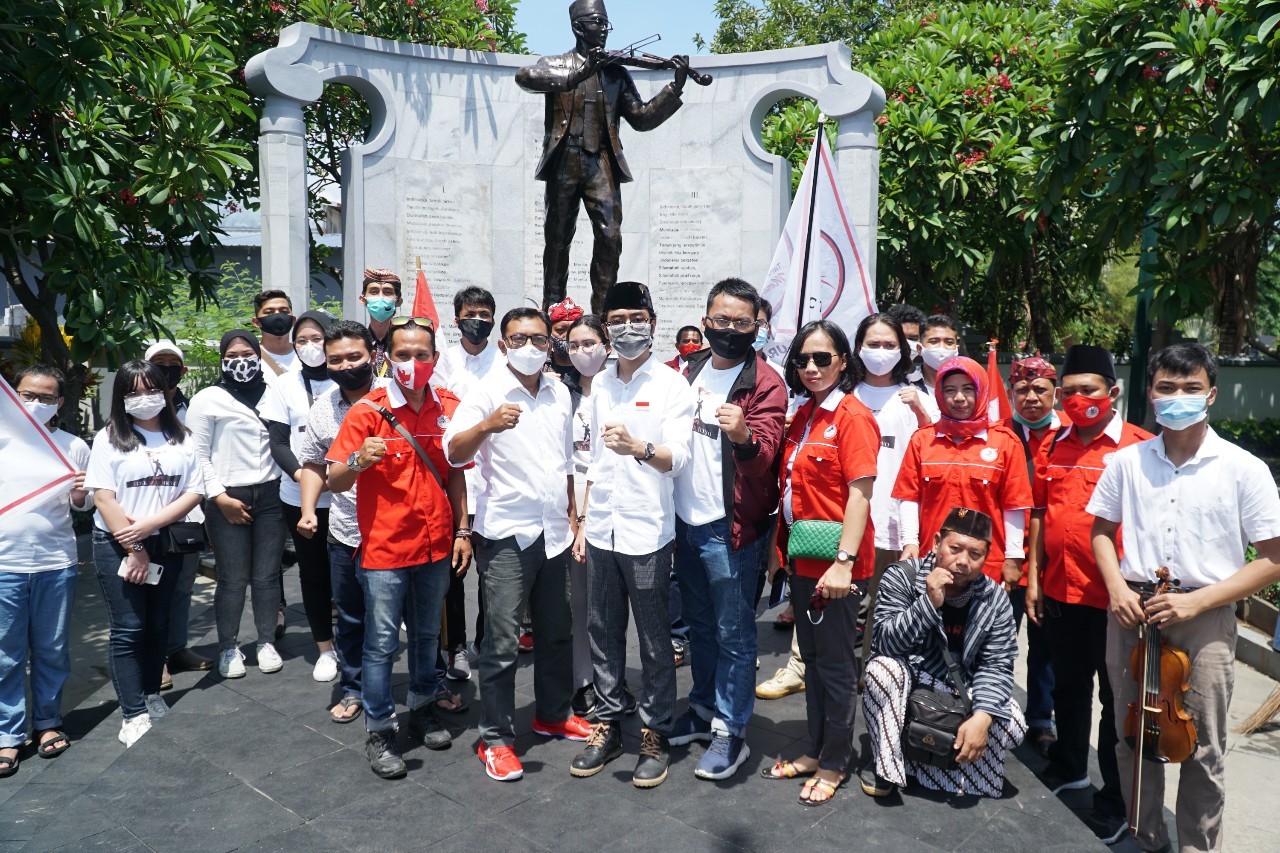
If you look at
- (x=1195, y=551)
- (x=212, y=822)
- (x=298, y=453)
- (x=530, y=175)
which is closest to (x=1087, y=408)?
(x=1195, y=551)

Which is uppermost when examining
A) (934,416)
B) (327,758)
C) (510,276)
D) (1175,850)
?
(510,276)

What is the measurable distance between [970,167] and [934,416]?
8407 millimetres

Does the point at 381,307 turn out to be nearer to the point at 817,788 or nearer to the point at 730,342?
the point at 730,342

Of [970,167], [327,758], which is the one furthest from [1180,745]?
[970,167]

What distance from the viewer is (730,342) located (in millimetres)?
4027

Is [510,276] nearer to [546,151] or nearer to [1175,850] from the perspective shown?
[546,151]

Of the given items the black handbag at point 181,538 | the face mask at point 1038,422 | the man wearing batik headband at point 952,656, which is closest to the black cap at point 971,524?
the man wearing batik headband at point 952,656

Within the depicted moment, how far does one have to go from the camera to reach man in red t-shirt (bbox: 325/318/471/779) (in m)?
4.02

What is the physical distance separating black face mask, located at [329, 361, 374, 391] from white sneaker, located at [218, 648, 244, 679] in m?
1.74

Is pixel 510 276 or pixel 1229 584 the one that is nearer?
pixel 1229 584

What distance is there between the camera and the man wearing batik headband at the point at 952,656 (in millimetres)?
3781

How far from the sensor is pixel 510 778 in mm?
3914

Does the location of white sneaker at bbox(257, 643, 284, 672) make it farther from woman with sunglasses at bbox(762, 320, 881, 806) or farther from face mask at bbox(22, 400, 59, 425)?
woman with sunglasses at bbox(762, 320, 881, 806)

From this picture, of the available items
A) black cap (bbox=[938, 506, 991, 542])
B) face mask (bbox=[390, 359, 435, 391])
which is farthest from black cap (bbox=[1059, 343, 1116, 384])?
face mask (bbox=[390, 359, 435, 391])
